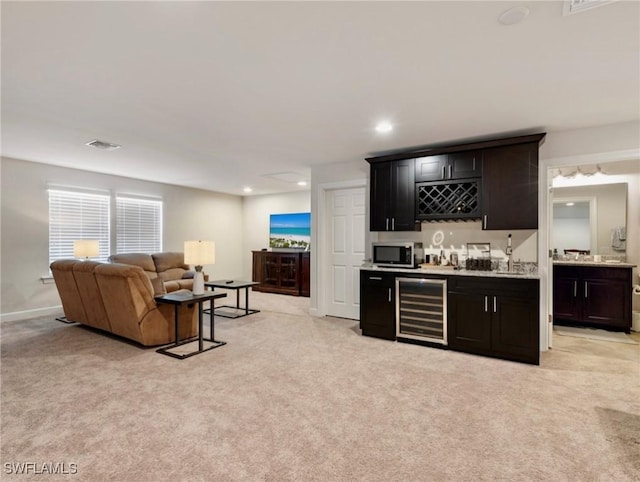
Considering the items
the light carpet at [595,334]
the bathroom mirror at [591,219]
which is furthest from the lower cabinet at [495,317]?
the bathroom mirror at [591,219]

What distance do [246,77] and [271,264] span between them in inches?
231

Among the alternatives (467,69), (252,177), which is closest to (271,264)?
(252,177)

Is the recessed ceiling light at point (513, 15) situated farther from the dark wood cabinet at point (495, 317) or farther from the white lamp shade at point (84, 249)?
the white lamp shade at point (84, 249)

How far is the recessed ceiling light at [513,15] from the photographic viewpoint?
6.03 feet

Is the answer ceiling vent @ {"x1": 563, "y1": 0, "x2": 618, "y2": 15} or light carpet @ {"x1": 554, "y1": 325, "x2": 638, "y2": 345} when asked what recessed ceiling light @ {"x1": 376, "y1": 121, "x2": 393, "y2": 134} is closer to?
ceiling vent @ {"x1": 563, "y1": 0, "x2": 618, "y2": 15}

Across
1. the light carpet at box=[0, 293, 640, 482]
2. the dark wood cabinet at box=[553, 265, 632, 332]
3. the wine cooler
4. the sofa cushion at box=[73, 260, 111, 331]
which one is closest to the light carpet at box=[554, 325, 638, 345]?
the dark wood cabinet at box=[553, 265, 632, 332]

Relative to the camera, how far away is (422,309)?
418cm

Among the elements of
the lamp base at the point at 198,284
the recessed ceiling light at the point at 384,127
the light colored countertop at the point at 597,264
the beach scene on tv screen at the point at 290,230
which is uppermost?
the recessed ceiling light at the point at 384,127

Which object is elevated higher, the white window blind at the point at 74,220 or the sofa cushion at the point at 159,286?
the white window blind at the point at 74,220

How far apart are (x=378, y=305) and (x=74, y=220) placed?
5.47m

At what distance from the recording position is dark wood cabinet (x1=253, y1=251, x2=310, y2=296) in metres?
7.61

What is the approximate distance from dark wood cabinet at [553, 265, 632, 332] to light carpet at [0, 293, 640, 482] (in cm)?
94

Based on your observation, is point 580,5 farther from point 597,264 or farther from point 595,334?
point 595,334

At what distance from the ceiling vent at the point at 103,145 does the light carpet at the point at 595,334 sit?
6.56 meters
